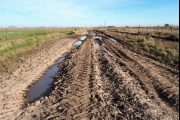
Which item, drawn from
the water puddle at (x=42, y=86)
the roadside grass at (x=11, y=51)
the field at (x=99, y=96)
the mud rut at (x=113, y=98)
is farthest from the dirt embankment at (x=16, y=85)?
the roadside grass at (x=11, y=51)

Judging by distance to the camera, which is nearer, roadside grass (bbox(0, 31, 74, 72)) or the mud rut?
the mud rut

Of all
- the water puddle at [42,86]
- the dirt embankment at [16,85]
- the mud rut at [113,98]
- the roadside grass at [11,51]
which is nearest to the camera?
the mud rut at [113,98]

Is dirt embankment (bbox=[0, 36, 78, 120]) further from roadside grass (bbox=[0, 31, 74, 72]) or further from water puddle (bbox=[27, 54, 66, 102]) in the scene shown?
roadside grass (bbox=[0, 31, 74, 72])

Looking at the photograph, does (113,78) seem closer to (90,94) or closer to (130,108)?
(90,94)

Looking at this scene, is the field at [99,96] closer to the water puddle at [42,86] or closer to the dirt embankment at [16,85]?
the dirt embankment at [16,85]

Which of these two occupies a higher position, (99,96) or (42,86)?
(99,96)

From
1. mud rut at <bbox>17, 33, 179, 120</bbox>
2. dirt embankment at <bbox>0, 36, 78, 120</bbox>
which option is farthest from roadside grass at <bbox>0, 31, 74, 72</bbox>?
mud rut at <bbox>17, 33, 179, 120</bbox>

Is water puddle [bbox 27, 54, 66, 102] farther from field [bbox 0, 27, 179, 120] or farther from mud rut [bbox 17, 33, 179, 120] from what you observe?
mud rut [bbox 17, 33, 179, 120]

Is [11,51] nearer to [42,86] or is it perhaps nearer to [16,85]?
[42,86]

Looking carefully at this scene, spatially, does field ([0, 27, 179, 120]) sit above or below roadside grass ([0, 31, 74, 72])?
below

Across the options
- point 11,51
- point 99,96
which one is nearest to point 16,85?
point 99,96

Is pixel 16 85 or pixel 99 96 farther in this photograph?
pixel 16 85

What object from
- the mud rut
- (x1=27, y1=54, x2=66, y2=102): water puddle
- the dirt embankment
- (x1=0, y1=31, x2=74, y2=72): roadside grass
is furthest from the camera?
(x1=0, y1=31, x2=74, y2=72): roadside grass

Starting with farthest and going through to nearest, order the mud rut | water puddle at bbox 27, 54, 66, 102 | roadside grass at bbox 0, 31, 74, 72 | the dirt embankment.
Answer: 1. roadside grass at bbox 0, 31, 74, 72
2. water puddle at bbox 27, 54, 66, 102
3. the dirt embankment
4. the mud rut
